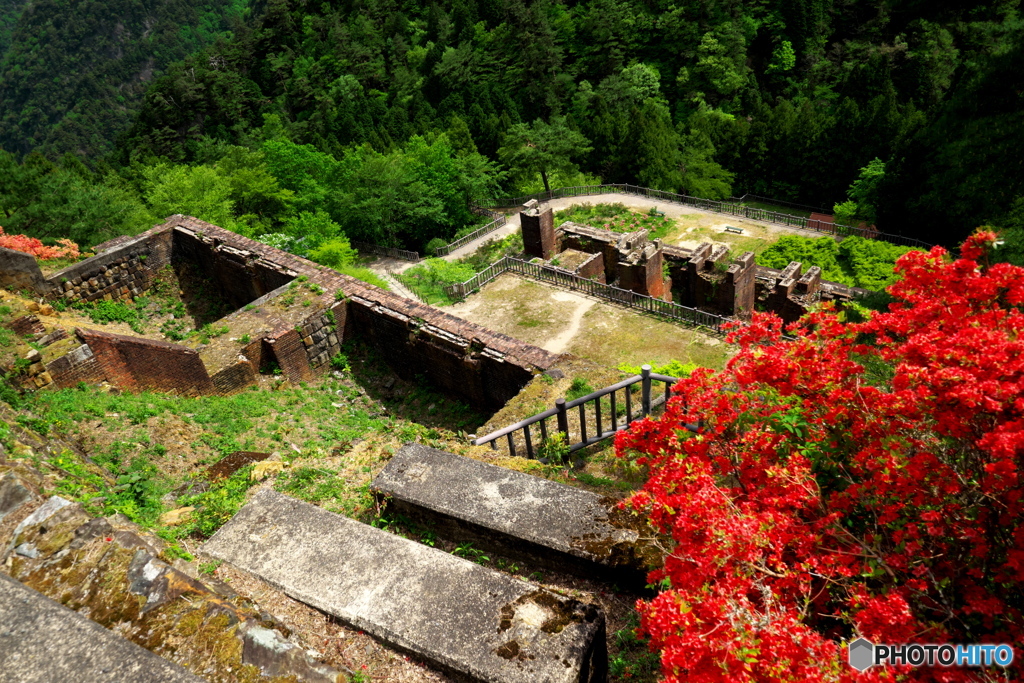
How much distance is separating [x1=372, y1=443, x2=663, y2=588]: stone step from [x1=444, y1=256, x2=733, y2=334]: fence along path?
12666mm

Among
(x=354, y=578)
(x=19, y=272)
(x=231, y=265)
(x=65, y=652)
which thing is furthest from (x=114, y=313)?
(x=65, y=652)

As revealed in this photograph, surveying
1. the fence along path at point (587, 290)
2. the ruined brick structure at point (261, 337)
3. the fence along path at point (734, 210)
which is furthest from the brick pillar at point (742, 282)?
the ruined brick structure at point (261, 337)

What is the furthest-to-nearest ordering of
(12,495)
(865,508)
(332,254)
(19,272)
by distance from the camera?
1. (332,254)
2. (19,272)
3. (12,495)
4. (865,508)

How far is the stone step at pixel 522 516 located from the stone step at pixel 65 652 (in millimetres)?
2897

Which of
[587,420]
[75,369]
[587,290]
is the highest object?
[75,369]

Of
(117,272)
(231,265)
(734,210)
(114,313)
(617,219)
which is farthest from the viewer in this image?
(734,210)

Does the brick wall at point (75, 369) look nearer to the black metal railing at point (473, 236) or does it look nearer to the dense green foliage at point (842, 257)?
the black metal railing at point (473, 236)

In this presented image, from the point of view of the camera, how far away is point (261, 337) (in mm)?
12406

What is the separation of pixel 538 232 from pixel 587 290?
4270 millimetres

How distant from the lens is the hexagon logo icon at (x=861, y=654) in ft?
12.1

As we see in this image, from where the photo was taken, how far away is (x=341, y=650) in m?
4.77

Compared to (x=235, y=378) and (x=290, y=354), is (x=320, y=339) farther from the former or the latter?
(x=235, y=378)

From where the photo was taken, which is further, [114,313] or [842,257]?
[842,257]

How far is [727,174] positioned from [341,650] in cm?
4008
